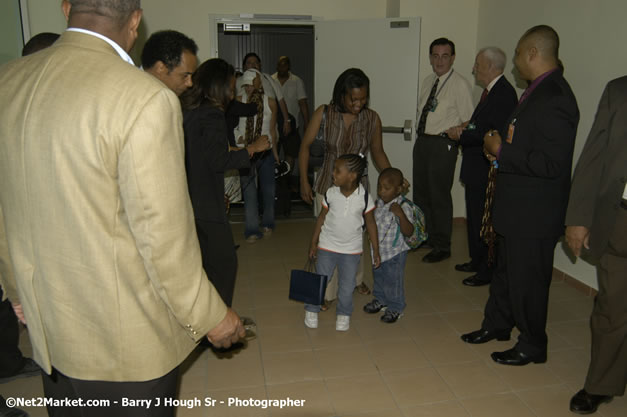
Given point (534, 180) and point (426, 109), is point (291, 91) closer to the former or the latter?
point (426, 109)

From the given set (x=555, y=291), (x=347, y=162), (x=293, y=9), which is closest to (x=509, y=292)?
(x=347, y=162)

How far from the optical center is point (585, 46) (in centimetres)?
362

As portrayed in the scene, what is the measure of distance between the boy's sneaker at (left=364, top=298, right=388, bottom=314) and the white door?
2252 mm

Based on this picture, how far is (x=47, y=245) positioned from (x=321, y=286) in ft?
6.21

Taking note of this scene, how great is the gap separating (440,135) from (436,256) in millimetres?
1114

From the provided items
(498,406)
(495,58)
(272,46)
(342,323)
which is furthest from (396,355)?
(272,46)

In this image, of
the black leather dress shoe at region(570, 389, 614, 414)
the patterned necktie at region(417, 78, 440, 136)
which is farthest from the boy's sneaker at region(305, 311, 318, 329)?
the patterned necktie at region(417, 78, 440, 136)

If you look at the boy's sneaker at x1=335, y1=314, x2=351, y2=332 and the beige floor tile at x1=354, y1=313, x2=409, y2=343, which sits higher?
the boy's sneaker at x1=335, y1=314, x2=351, y2=332

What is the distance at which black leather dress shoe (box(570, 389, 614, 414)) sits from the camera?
2.24 m

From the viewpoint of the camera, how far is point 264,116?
4.64m

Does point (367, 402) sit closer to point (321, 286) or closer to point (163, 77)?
point (321, 286)

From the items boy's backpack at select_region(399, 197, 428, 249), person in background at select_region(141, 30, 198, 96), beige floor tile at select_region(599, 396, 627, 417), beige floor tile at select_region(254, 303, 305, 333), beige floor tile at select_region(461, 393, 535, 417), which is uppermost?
person in background at select_region(141, 30, 198, 96)

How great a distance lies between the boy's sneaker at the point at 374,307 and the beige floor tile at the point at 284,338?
477 millimetres

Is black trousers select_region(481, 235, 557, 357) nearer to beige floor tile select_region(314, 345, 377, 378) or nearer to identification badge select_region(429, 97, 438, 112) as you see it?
beige floor tile select_region(314, 345, 377, 378)
